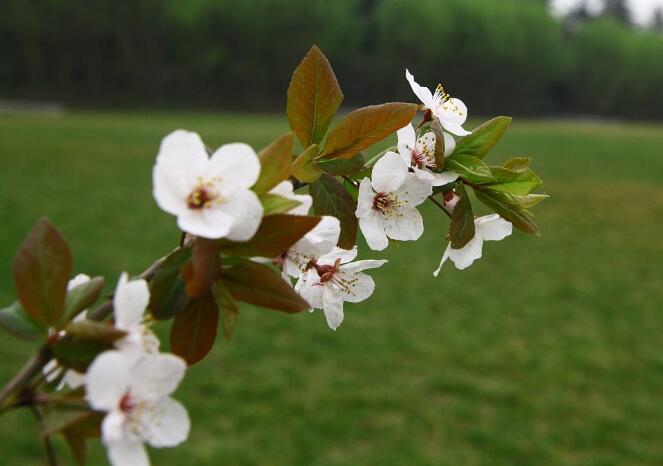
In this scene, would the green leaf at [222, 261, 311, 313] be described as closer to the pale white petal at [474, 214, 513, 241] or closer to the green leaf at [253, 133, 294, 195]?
the green leaf at [253, 133, 294, 195]

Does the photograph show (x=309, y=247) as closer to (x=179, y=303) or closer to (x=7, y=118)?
(x=179, y=303)

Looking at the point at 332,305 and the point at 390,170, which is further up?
the point at 390,170

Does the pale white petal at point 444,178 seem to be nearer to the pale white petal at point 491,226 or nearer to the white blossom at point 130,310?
the pale white petal at point 491,226

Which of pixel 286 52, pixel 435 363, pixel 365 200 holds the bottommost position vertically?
pixel 286 52

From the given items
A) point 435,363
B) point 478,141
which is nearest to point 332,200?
point 478,141

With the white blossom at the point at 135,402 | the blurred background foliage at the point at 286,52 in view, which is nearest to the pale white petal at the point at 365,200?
the white blossom at the point at 135,402

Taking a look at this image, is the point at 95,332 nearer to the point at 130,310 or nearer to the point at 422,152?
the point at 130,310

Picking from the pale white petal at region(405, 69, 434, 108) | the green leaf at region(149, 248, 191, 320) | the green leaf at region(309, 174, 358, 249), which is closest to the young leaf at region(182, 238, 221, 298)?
the green leaf at region(149, 248, 191, 320)
